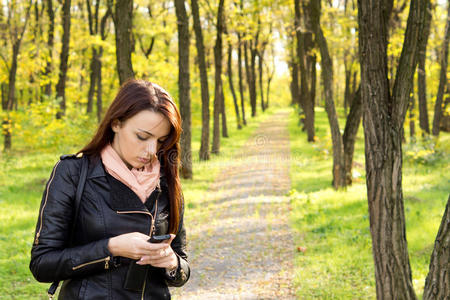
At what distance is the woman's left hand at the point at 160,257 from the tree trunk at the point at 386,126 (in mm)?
2490

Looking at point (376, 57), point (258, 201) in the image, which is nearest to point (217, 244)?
point (258, 201)

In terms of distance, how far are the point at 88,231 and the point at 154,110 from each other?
1.98ft

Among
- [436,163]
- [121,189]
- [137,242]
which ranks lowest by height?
[436,163]

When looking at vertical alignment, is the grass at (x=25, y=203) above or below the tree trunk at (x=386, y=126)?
below

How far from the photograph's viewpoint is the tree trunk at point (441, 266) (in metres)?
3.04

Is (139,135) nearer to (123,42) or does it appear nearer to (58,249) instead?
(58,249)

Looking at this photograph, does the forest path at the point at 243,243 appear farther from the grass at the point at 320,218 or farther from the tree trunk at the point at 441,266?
the tree trunk at the point at 441,266

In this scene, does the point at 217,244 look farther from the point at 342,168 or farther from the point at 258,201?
the point at 342,168

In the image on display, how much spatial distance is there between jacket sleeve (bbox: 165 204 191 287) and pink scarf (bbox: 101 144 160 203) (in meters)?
0.27

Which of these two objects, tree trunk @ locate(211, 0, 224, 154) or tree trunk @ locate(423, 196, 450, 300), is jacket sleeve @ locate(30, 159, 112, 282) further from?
tree trunk @ locate(211, 0, 224, 154)

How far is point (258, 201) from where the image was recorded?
10.8 m

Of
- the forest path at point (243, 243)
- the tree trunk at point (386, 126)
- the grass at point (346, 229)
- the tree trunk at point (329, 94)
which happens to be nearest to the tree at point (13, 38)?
the forest path at point (243, 243)

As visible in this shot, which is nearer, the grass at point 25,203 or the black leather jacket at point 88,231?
the black leather jacket at point 88,231

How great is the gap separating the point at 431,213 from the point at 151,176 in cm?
752
